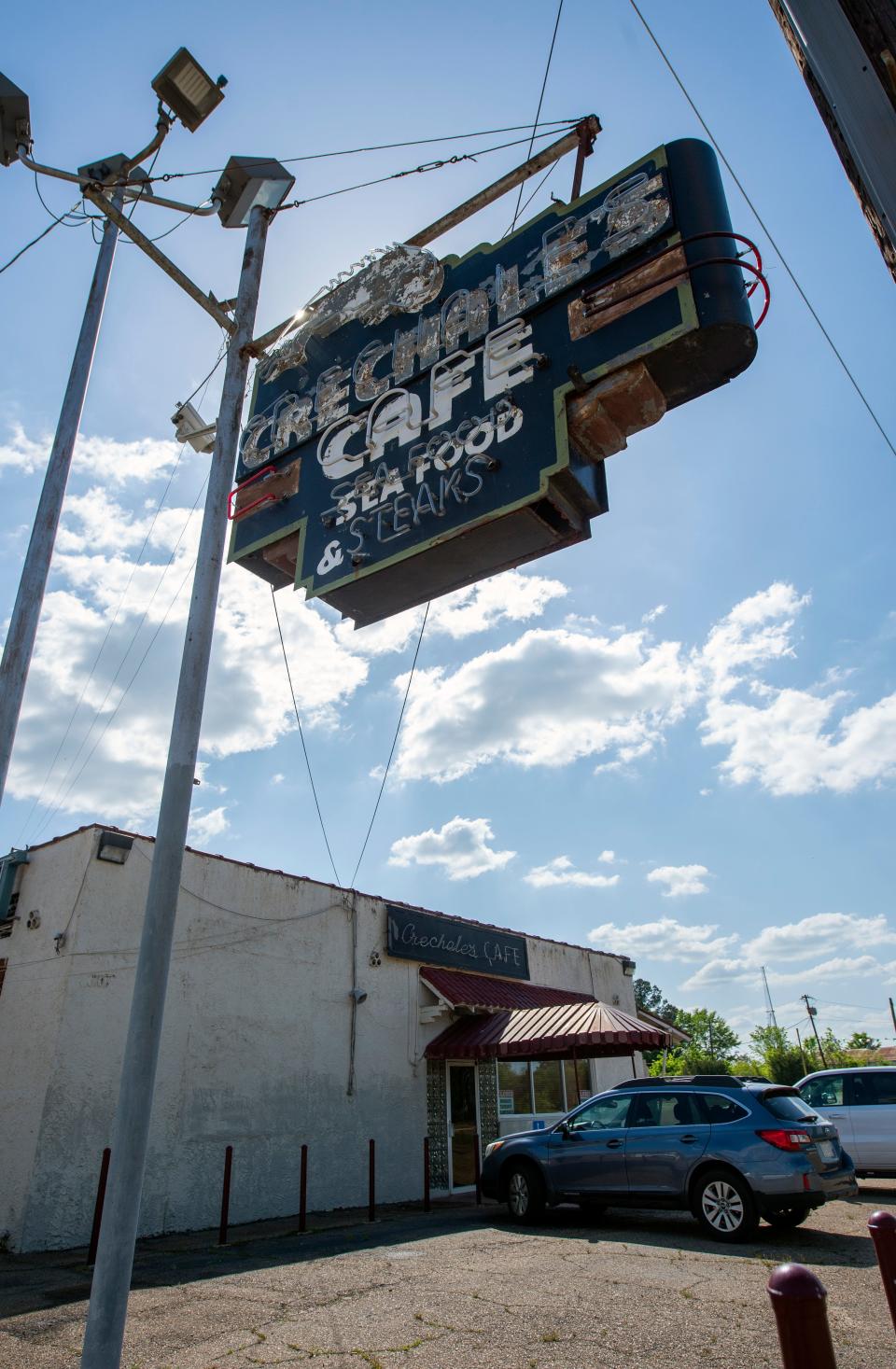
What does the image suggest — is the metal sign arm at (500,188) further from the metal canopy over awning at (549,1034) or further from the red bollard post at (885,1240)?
the metal canopy over awning at (549,1034)

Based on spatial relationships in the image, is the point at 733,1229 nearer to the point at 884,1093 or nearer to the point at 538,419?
the point at 884,1093

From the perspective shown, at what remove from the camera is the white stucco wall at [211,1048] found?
1072cm

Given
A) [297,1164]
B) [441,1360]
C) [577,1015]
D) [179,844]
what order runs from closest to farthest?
[179,844] → [441,1360] → [297,1164] → [577,1015]

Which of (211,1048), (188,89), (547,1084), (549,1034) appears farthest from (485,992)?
(188,89)

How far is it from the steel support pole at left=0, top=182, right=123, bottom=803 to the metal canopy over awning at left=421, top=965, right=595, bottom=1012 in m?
11.4

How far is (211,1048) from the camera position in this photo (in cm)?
1241

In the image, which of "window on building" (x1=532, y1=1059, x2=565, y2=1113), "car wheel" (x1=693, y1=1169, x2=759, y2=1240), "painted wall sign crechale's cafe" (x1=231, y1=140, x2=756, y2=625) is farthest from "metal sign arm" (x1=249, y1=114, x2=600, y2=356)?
"window on building" (x1=532, y1=1059, x2=565, y2=1113)

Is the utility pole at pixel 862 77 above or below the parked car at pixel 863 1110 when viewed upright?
above

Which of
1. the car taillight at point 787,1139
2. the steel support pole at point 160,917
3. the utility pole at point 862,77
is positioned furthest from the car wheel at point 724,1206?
the utility pole at point 862,77

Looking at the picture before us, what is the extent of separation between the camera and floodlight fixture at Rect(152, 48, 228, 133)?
6.93 m

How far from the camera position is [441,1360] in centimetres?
519

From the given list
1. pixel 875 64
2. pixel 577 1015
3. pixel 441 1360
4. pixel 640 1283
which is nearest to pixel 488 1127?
pixel 577 1015

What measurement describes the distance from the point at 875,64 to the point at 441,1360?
6.61 m

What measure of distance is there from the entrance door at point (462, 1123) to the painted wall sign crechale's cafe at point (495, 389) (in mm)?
12614
